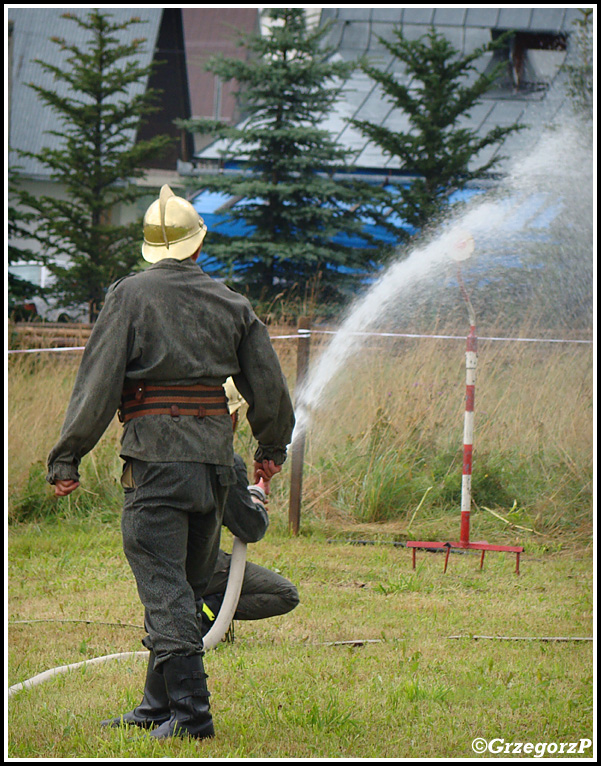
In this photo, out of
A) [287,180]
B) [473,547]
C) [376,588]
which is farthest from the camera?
[287,180]

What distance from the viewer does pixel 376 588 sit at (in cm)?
606

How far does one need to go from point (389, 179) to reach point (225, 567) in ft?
54.2

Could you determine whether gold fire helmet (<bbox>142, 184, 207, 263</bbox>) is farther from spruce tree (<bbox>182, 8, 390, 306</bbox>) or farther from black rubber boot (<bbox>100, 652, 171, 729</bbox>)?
spruce tree (<bbox>182, 8, 390, 306</bbox>)

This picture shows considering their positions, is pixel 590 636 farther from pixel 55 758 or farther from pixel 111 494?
pixel 111 494

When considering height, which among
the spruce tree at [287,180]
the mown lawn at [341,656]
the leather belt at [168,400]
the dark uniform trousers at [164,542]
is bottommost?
the mown lawn at [341,656]

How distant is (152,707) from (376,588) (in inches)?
108

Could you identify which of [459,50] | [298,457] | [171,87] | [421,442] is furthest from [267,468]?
[171,87]

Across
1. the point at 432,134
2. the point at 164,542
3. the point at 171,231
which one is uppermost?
the point at 432,134

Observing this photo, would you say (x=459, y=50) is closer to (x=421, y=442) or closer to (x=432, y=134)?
(x=432, y=134)

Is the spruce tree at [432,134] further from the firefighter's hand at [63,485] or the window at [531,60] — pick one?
the firefighter's hand at [63,485]

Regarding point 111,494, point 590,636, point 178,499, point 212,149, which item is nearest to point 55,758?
point 178,499

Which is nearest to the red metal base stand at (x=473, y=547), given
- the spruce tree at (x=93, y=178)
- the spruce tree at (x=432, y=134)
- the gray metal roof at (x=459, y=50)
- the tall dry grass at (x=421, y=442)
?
the tall dry grass at (x=421, y=442)

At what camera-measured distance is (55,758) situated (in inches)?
133

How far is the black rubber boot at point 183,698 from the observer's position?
3.36 metres
